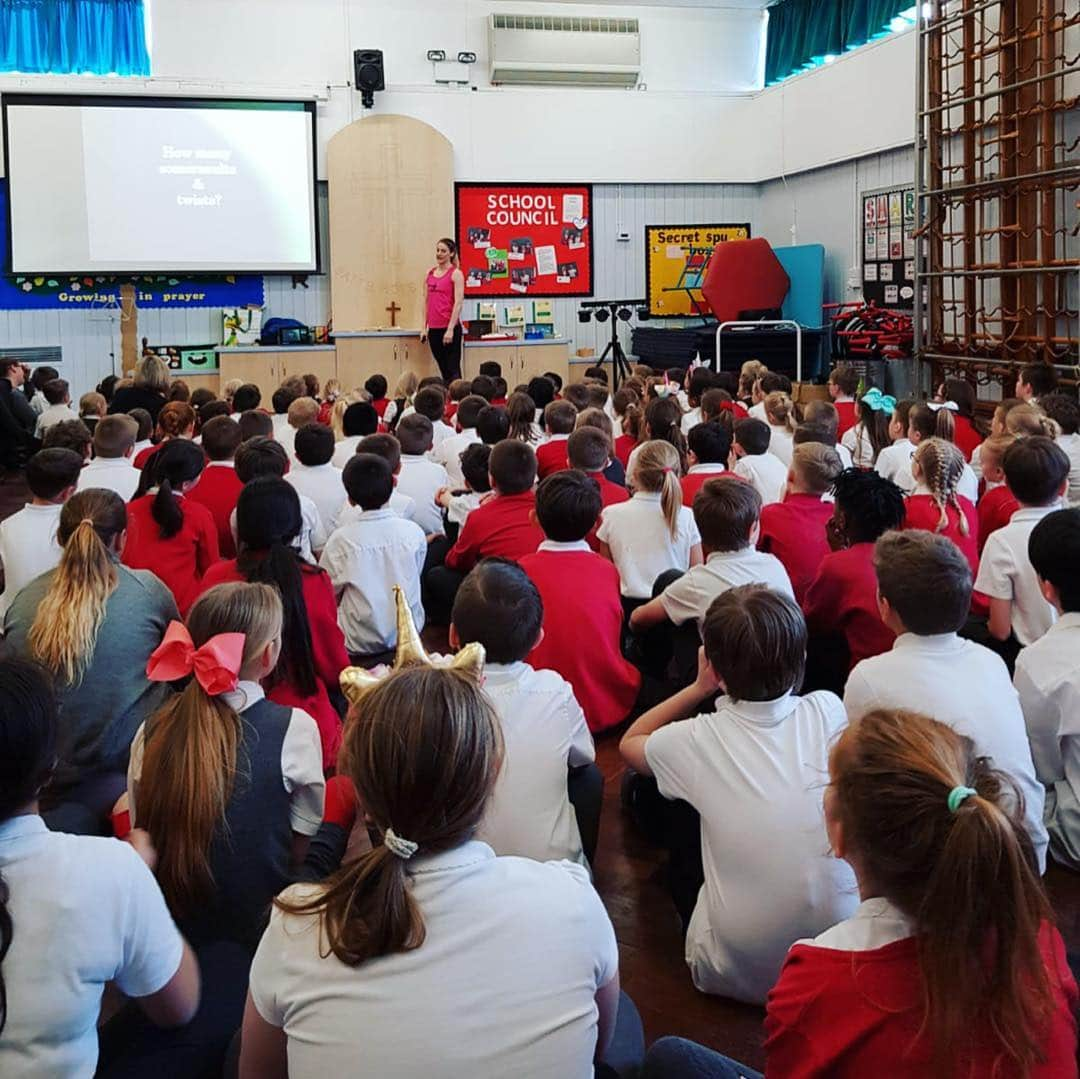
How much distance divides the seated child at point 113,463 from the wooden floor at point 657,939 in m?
2.40

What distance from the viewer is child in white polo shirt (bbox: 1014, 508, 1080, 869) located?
252 cm

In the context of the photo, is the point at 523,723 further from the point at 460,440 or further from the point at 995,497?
the point at 460,440

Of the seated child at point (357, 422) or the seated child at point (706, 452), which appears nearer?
the seated child at point (706, 452)

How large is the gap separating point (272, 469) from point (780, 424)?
2452 millimetres

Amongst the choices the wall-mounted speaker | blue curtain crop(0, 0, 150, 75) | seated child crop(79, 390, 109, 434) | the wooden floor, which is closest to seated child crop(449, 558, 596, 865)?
the wooden floor

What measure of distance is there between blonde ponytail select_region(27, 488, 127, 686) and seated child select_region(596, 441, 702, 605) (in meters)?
1.69

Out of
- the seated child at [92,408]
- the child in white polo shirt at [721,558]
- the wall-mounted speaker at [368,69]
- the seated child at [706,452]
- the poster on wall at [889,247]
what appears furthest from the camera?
the wall-mounted speaker at [368,69]

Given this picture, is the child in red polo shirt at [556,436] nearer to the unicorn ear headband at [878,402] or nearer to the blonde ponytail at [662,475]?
the blonde ponytail at [662,475]

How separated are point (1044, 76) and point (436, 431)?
4128 millimetres

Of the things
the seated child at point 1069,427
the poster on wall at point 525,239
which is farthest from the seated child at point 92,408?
the poster on wall at point 525,239

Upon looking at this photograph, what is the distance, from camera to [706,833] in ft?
6.77

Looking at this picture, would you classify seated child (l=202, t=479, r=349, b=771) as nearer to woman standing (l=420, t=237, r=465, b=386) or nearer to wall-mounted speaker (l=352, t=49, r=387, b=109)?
woman standing (l=420, t=237, r=465, b=386)

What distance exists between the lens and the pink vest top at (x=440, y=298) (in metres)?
9.75

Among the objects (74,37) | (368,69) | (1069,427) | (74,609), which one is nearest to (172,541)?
(74,609)
